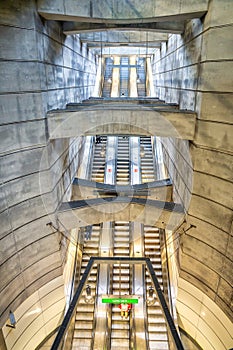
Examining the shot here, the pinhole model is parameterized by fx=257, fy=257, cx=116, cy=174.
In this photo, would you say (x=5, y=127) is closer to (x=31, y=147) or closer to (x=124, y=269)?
(x=31, y=147)

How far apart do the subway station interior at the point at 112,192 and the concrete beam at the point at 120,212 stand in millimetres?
35

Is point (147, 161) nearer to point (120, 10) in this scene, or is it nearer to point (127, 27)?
point (127, 27)

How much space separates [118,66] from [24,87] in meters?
16.8

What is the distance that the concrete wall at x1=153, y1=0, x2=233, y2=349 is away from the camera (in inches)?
221

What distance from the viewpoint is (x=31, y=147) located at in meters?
6.40

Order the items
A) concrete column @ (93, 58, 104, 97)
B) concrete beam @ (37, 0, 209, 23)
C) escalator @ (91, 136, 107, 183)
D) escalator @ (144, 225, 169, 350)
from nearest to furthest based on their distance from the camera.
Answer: concrete beam @ (37, 0, 209, 23) → escalator @ (144, 225, 169, 350) → escalator @ (91, 136, 107, 183) → concrete column @ (93, 58, 104, 97)

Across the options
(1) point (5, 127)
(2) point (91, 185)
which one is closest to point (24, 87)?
(1) point (5, 127)

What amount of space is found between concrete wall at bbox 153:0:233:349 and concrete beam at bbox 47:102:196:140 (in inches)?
18.1

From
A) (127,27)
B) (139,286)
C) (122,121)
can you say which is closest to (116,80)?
(127,27)

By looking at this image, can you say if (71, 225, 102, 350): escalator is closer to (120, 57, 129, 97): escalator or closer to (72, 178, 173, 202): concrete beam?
(72, 178, 173, 202): concrete beam

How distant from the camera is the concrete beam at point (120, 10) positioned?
18.9 ft

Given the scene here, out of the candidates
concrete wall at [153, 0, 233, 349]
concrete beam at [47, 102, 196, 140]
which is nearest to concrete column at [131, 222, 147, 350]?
A: concrete wall at [153, 0, 233, 349]

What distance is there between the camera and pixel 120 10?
600 centimetres

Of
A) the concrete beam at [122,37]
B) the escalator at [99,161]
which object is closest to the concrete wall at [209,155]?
the concrete beam at [122,37]
